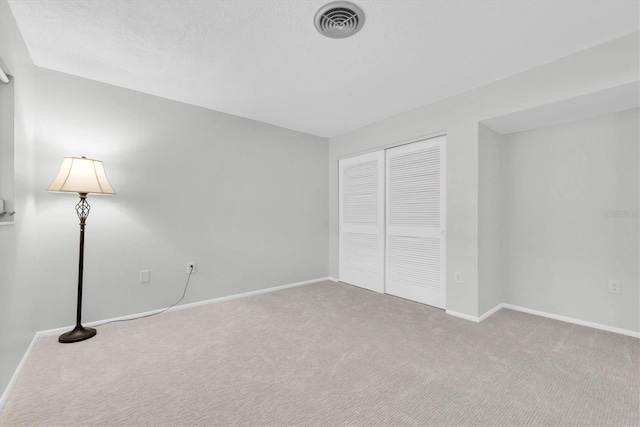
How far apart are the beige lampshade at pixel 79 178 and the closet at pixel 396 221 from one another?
2978 millimetres

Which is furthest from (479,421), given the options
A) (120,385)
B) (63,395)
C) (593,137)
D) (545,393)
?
(593,137)

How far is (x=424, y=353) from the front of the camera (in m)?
2.09

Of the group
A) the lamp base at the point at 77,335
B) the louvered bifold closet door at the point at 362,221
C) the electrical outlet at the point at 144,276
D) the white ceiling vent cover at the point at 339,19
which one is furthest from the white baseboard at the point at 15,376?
the louvered bifold closet door at the point at 362,221

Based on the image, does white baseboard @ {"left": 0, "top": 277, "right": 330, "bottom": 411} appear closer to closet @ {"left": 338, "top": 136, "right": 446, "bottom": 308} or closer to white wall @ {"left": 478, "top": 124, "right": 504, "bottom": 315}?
closet @ {"left": 338, "top": 136, "right": 446, "bottom": 308}

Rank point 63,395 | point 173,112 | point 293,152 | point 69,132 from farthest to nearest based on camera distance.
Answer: point 293,152, point 173,112, point 69,132, point 63,395

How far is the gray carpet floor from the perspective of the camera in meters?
1.45

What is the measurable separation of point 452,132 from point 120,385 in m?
3.47

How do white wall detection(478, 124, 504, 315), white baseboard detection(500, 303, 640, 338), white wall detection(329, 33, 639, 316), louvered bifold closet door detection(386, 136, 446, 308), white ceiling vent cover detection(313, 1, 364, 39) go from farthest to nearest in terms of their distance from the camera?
louvered bifold closet door detection(386, 136, 446, 308)
white wall detection(478, 124, 504, 315)
white baseboard detection(500, 303, 640, 338)
white wall detection(329, 33, 639, 316)
white ceiling vent cover detection(313, 1, 364, 39)

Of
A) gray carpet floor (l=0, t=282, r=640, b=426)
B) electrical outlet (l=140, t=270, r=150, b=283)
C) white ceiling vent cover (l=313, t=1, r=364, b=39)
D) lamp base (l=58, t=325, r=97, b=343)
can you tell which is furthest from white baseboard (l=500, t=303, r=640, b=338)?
lamp base (l=58, t=325, r=97, b=343)

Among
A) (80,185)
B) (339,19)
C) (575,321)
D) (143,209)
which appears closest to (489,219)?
(575,321)

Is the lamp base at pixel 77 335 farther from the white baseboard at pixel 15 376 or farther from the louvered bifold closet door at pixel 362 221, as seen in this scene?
the louvered bifold closet door at pixel 362 221

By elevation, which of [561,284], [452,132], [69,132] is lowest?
[561,284]

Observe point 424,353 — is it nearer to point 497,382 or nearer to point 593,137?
point 497,382

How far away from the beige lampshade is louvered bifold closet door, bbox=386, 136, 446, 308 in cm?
308
